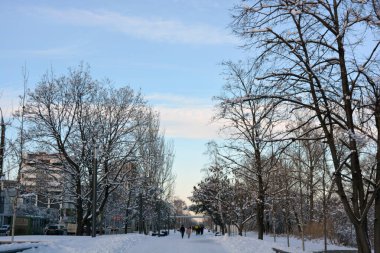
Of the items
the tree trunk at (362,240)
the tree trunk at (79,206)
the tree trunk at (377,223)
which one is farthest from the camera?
the tree trunk at (79,206)

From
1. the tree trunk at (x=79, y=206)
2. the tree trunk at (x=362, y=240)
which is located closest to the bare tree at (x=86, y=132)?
the tree trunk at (x=79, y=206)

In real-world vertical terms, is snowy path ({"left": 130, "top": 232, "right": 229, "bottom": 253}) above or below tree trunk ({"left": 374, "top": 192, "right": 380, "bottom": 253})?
below

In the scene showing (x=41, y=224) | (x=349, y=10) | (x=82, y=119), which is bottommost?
(x=41, y=224)

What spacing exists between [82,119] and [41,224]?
144ft

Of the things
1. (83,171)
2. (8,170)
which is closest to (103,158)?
(83,171)

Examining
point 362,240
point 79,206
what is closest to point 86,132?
point 79,206

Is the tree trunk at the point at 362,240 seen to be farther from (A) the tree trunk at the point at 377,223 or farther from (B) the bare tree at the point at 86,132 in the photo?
(B) the bare tree at the point at 86,132

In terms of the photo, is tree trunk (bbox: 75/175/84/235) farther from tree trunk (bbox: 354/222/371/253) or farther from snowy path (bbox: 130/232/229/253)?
tree trunk (bbox: 354/222/371/253)

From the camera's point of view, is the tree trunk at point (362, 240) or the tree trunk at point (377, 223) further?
the tree trunk at point (362, 240)

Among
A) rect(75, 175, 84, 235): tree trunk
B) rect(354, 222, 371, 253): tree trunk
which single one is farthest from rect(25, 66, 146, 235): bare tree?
rect(354, 222, 371, 253): tree trunk

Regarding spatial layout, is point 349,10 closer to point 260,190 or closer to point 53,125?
point 260,190

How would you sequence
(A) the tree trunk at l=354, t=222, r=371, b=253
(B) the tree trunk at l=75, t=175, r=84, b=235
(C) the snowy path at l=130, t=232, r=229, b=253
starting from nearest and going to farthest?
(A) the tree trunk at l=354, t=222, r=371, b=253 < (C) the snowy path at l=130, t=232, r=229, b=253 < (B) the tree trunk at l=75, t=175, r=84, b=235

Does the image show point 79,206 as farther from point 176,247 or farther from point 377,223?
point 377,223

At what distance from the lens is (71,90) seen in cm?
4156
